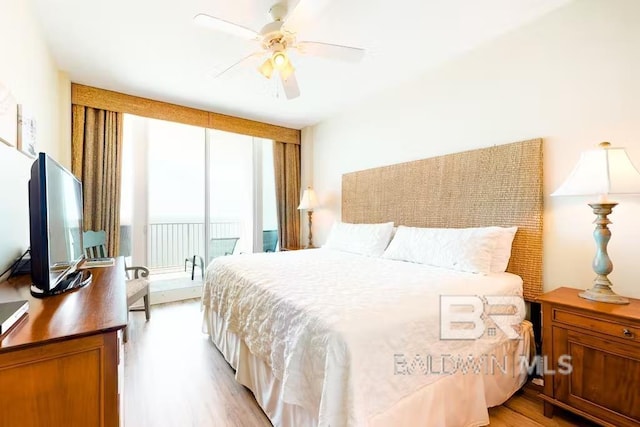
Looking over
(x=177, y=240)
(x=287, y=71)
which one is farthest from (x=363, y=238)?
(x=177, y=240)

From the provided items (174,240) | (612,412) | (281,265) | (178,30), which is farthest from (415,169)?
(174,240)

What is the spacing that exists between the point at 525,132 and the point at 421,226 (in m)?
1.13

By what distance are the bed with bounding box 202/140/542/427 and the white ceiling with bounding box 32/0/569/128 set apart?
93 cm

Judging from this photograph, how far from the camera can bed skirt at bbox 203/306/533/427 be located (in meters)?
1.33

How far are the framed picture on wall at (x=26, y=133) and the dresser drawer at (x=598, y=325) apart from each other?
10.5ft

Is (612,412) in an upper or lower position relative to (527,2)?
lower

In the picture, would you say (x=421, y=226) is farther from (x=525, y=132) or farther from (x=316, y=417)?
(x=316, y=417)

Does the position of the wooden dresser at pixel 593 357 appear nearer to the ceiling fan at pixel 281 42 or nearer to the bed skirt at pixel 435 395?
the bed skirt at pixel 435 395

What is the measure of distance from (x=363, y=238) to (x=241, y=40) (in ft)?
6.91

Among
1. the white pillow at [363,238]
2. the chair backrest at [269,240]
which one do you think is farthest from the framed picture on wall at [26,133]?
the chair backrest at [269,240]

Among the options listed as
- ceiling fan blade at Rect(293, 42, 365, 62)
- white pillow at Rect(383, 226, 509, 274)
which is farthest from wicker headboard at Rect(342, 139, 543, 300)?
ceiling fan blade at Rect(293, 42, 365, 62)

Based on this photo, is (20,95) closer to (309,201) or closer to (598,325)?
(309,201)

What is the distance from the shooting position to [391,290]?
5.39 ft

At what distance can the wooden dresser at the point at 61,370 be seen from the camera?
78 centimetres
